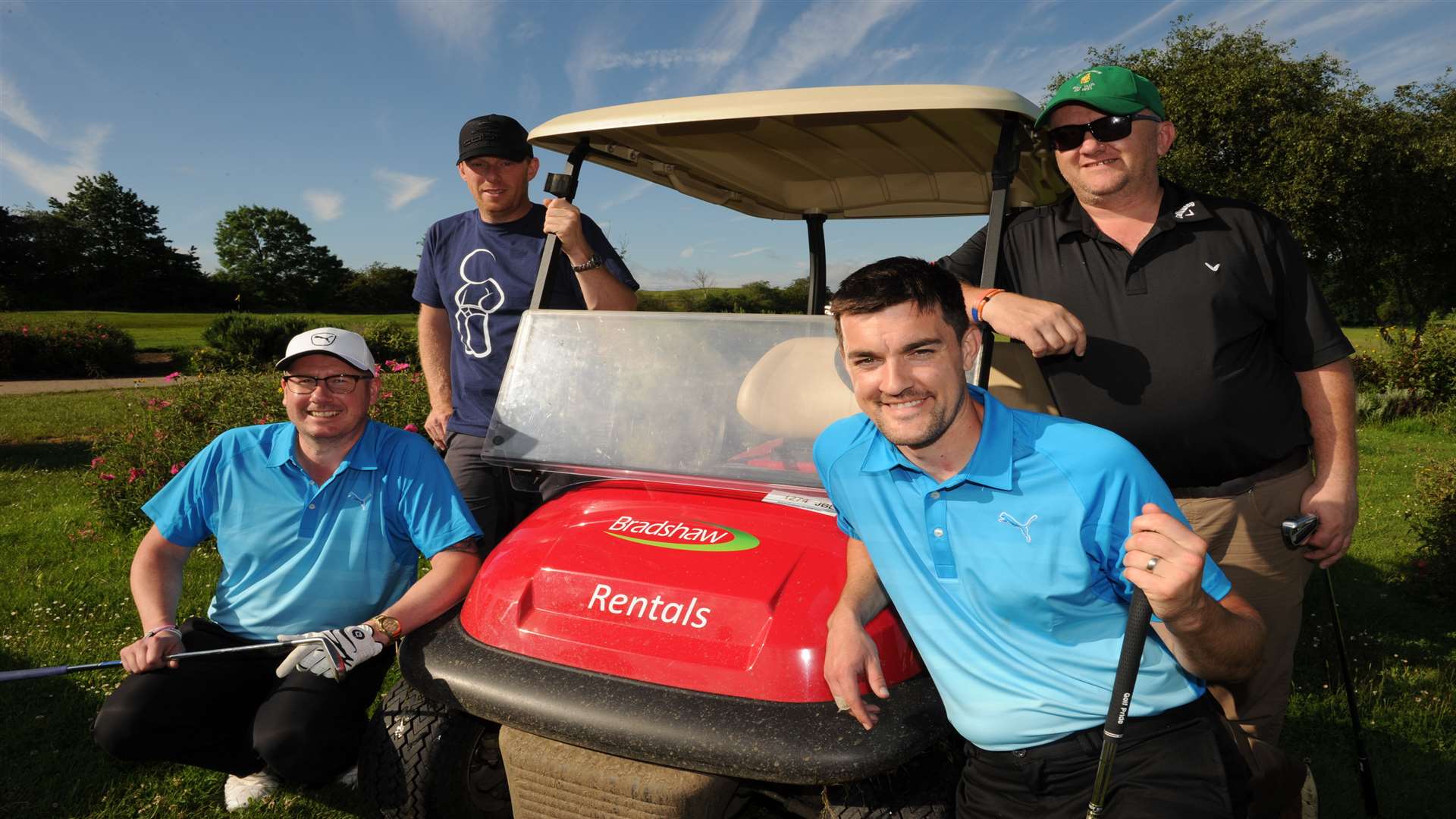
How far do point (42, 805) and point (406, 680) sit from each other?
5.62 feet

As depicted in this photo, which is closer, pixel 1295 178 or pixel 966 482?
pixel 966 482

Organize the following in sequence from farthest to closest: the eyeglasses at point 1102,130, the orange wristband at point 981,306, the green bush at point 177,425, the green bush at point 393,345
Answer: the green bush at point 393,345
the green bush at point 177,425
the eyeglasses at point 1102,130
the orange wristband at point 981,306

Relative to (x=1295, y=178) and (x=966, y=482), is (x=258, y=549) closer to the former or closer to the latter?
(x=966, y=482)

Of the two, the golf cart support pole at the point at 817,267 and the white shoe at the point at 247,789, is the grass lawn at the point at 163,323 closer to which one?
the golf cart support pole at the point at 817,267

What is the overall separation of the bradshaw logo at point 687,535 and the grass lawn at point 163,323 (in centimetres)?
2180

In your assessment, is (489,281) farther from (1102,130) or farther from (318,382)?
(1102,130)

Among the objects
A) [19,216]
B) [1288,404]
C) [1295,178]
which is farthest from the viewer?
[19,216]

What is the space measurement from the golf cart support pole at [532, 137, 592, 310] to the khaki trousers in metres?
2.01

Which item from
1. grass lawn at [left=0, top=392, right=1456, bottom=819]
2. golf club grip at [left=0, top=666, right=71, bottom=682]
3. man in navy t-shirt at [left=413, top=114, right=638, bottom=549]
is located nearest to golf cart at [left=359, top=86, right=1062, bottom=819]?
man in navy t-shirt at [left=413, top=114, right=638, bottom=549]

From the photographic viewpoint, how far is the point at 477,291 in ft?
11.2

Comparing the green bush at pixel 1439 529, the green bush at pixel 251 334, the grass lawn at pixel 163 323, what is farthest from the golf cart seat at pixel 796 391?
the grass lawn at pixel 163 323

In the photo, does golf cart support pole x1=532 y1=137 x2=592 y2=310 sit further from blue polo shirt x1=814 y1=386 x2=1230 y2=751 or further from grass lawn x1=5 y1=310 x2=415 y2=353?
grass lawn x1=5 y1=310 x2=415 y2=353

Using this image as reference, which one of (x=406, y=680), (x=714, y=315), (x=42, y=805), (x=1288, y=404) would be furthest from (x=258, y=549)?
(x=1288, y=404)

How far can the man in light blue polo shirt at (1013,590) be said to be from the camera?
68.2 inches
